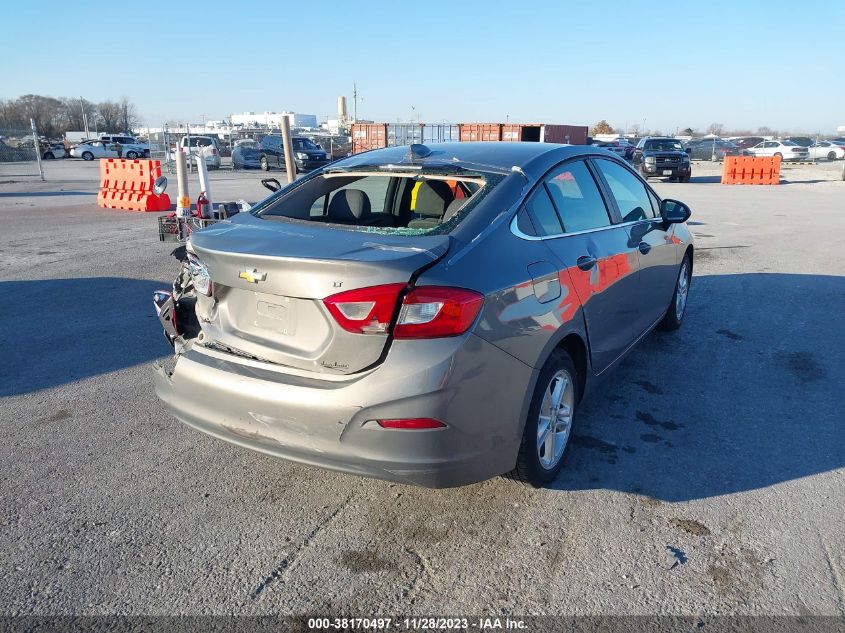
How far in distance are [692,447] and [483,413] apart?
5.67ft

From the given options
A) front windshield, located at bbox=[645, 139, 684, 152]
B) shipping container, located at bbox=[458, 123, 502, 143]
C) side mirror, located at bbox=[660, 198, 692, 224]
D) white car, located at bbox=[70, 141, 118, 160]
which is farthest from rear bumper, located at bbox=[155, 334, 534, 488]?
white car, located at bbox=[70, 141, 118, 160]

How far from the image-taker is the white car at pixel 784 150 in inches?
1695

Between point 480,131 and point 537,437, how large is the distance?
29607 millimetres

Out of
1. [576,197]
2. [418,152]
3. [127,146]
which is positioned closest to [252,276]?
[418,152]

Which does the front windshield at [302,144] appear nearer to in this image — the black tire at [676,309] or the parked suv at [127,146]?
the parked suv at [127,146]

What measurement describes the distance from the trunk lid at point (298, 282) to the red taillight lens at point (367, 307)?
0.02 meters

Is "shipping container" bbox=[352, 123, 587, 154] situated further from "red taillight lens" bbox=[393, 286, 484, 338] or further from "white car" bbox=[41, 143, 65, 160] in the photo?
"red taillight lens" bbox=[393, 286, 484, 338]

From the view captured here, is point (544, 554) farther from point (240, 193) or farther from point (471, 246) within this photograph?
point (240, 193)

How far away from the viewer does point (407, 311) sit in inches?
105

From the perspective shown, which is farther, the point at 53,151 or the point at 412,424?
the point at 53,151

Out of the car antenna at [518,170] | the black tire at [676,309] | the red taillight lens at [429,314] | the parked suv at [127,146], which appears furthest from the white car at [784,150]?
the red taillight lens at [429,314]

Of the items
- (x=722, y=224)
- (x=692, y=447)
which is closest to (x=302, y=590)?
(x=692, y=447)

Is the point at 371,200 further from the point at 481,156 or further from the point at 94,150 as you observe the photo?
the point at 94,150

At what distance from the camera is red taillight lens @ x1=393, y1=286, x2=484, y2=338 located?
2674mm
